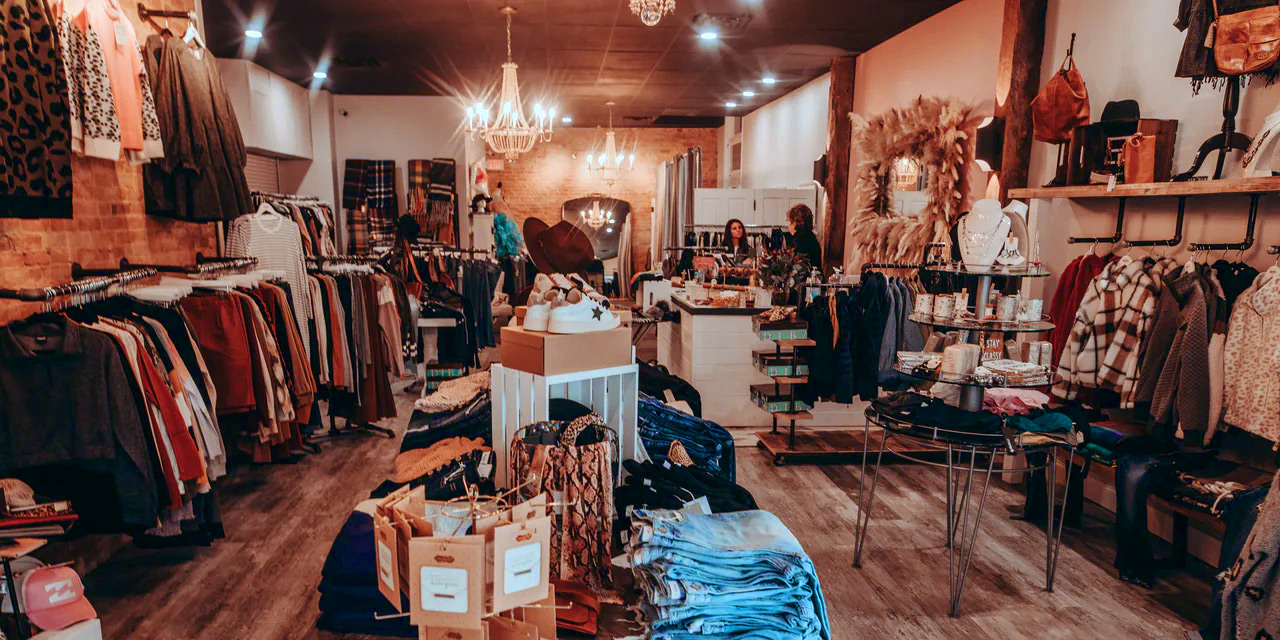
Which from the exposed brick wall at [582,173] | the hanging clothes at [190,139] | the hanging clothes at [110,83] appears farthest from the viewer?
the exposed brick wall at [582,173]

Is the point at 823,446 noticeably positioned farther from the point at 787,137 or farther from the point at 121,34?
the point at 787,137

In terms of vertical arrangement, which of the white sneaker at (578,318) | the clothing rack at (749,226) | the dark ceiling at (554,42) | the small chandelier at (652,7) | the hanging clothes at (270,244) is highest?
the dark ceiling at (554,42)

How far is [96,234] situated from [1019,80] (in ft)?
17.2

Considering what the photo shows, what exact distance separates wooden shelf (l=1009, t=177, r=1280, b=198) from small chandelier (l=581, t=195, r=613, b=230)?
8.83 m

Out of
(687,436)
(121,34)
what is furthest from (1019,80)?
(121,34)

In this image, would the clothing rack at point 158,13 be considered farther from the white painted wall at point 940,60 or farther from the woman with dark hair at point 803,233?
the woman with dark hair at point 803,233

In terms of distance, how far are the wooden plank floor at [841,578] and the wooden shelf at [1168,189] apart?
1.71 meters

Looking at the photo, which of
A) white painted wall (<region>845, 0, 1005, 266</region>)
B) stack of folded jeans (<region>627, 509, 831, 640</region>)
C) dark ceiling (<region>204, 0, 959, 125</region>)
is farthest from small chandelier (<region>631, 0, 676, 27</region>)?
stack of folded jeans (<region>627, 509, 831, 640</region>)

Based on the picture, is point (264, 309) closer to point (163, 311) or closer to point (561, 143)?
point (163, 311)

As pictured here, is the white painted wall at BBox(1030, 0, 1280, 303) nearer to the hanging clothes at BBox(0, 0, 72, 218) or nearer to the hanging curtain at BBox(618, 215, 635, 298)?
the hanging clothes at BBox(0, 0, 72, 218)

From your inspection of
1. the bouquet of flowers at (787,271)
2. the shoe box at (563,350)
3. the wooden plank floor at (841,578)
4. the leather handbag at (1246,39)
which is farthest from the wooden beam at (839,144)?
the shoe box at (563,350)

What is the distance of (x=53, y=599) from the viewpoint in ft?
6.82

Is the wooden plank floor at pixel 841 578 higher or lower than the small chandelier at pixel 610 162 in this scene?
lower

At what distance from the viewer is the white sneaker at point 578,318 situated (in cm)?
237
